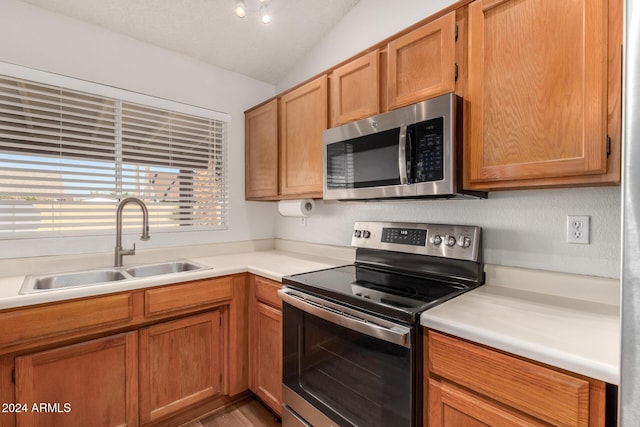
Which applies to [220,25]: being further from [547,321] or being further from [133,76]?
[547,321]

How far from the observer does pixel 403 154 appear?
1.39 meters

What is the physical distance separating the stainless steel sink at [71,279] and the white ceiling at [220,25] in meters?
1.56

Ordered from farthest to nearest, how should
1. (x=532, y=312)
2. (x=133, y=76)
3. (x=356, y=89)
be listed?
(x=133, y=76)
(x=356, y=89)
(x=532, y=312)

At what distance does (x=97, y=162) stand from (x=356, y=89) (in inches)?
67.1

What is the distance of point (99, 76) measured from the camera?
2006 millimetres

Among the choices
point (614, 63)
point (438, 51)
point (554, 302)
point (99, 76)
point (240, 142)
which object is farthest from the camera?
point (240, 142)

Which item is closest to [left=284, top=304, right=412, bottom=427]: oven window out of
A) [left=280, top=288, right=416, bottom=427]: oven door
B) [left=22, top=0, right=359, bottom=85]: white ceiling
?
[left=280, top=288, right=416, bottom=427]: oven door

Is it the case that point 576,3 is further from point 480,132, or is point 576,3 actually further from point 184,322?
point 184,322

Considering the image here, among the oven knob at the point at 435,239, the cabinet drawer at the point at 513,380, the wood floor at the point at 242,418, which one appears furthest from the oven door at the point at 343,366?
the oven knob at the point at 435,239

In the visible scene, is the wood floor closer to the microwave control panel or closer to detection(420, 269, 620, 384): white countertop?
detection(420, 269, 620, 384): white countertop

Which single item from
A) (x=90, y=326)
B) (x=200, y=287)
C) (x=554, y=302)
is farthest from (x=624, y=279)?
(x=90, y=326)

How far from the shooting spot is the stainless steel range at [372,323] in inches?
43.9

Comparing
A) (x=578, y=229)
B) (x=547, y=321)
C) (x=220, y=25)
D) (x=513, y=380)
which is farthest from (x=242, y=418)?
(x=220, y=25)

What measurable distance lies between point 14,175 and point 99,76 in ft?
2.55
